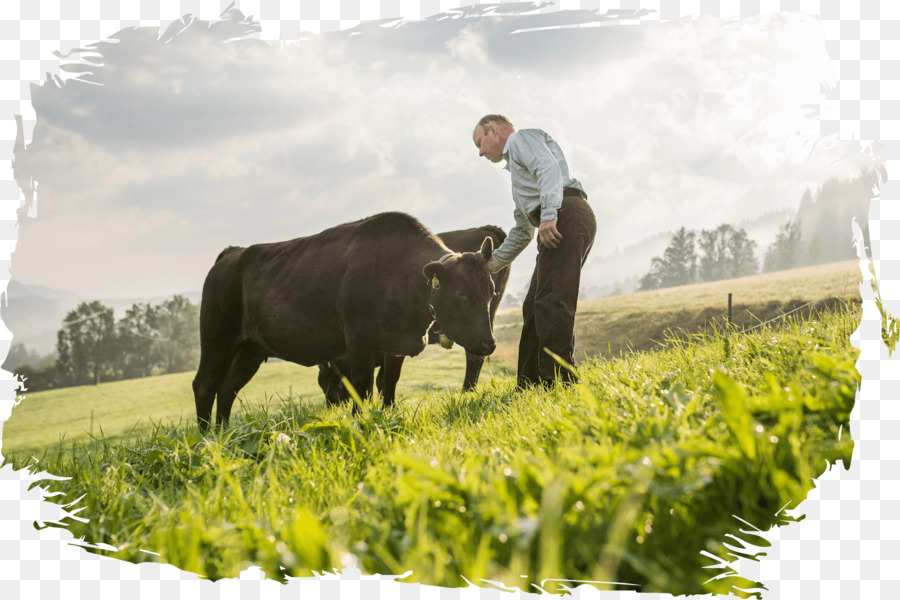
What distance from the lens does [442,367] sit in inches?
492

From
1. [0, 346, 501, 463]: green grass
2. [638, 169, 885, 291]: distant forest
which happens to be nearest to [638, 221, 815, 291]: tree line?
[638, 169, 885, 291]: distant forest

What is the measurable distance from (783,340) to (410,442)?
230cm

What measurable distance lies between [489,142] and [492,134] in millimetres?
87

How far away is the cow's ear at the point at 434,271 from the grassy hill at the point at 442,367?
123cm

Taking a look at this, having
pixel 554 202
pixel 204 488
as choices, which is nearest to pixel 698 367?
pixel 554 202

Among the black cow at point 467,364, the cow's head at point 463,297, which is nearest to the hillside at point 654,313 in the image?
the black cow at point 467,364

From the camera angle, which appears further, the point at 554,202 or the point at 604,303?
the point at 604,303

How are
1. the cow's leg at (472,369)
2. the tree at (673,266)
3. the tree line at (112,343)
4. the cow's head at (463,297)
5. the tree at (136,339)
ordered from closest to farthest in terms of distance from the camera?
1. the tree line at (112,343)
2. the cow's head at (463,297)
3. the tree at (136,339)
4. the cow's leg at (472,369)
5. the tree at (673,266)

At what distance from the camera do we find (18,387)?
10.5 ft

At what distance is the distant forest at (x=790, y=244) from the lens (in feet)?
8.41

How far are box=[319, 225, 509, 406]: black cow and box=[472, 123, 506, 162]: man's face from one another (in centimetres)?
249

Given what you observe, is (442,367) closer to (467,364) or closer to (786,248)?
(467,364)

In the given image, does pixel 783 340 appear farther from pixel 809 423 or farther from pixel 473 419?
pixel 473 419

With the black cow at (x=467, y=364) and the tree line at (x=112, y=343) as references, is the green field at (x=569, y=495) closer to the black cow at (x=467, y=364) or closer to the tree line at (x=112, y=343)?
the tree line at (x=112, y=343)
